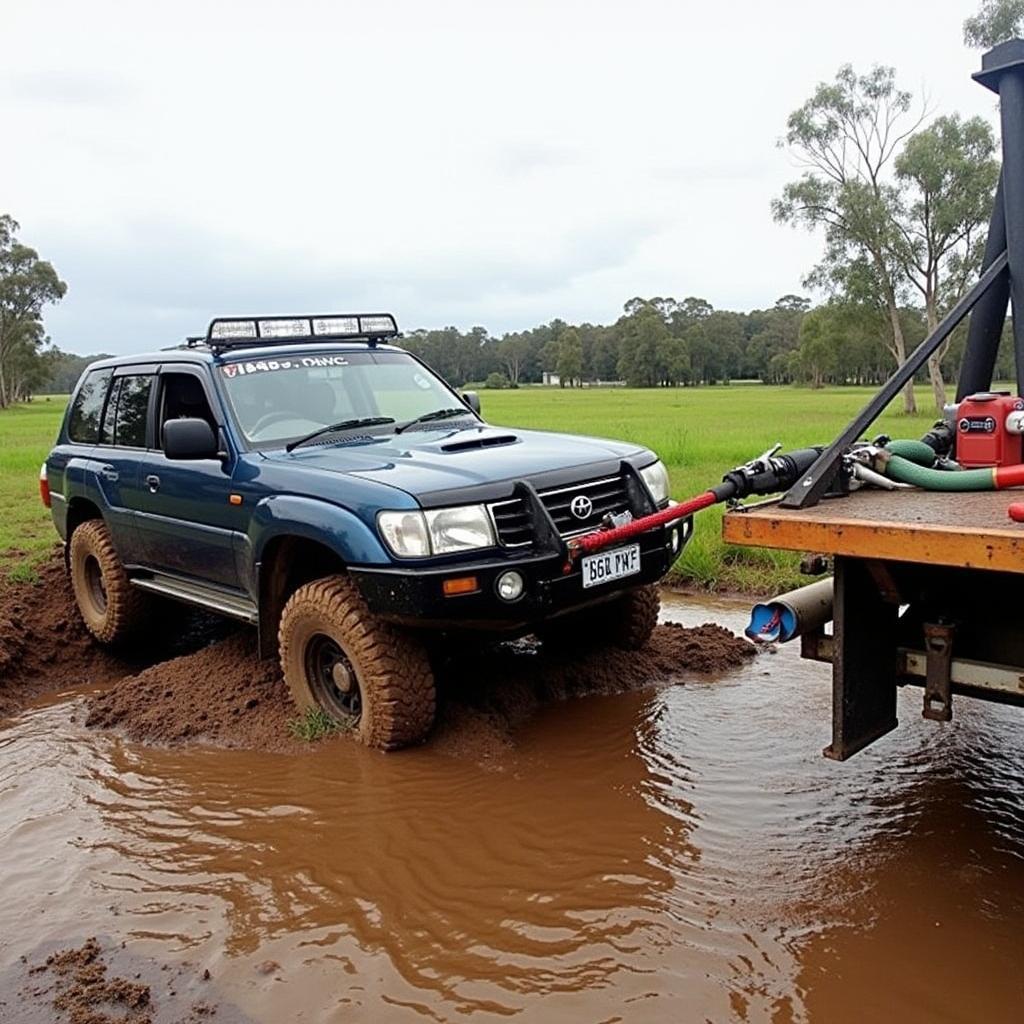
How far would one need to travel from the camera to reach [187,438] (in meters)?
5.04

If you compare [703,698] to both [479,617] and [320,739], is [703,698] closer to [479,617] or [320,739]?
[479,617]

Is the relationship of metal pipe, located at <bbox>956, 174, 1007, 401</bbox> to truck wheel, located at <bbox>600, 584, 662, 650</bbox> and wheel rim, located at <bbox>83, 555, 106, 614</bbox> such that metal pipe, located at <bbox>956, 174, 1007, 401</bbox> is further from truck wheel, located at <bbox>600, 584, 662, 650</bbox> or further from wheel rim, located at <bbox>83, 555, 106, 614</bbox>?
wheel rim, located at <bbox>83, 555, 106, 614</bbox>

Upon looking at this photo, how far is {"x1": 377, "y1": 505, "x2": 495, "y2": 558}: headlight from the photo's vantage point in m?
4.26

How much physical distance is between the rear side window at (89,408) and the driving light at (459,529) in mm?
3387

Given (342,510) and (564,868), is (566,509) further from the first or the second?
(564,868)

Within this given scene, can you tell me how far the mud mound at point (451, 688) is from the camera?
16.5 feet

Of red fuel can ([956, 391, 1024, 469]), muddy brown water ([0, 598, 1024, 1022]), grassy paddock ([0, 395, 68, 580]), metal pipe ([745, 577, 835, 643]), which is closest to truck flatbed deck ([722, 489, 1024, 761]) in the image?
metal pipe ([745, 577, 835, 643])

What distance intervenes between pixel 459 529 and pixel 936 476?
6.13ft

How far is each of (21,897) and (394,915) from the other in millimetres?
1376

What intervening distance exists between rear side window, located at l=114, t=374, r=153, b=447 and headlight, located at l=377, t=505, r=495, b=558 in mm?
2552

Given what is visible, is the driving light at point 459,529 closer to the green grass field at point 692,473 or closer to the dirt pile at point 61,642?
the dirt pile at point 61,642

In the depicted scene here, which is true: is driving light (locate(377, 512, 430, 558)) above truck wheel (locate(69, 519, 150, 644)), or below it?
above

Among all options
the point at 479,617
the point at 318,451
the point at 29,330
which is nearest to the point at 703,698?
the point at 479,617

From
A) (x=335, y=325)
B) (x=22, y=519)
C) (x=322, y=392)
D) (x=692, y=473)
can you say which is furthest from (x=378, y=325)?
(x=692, y=473)
